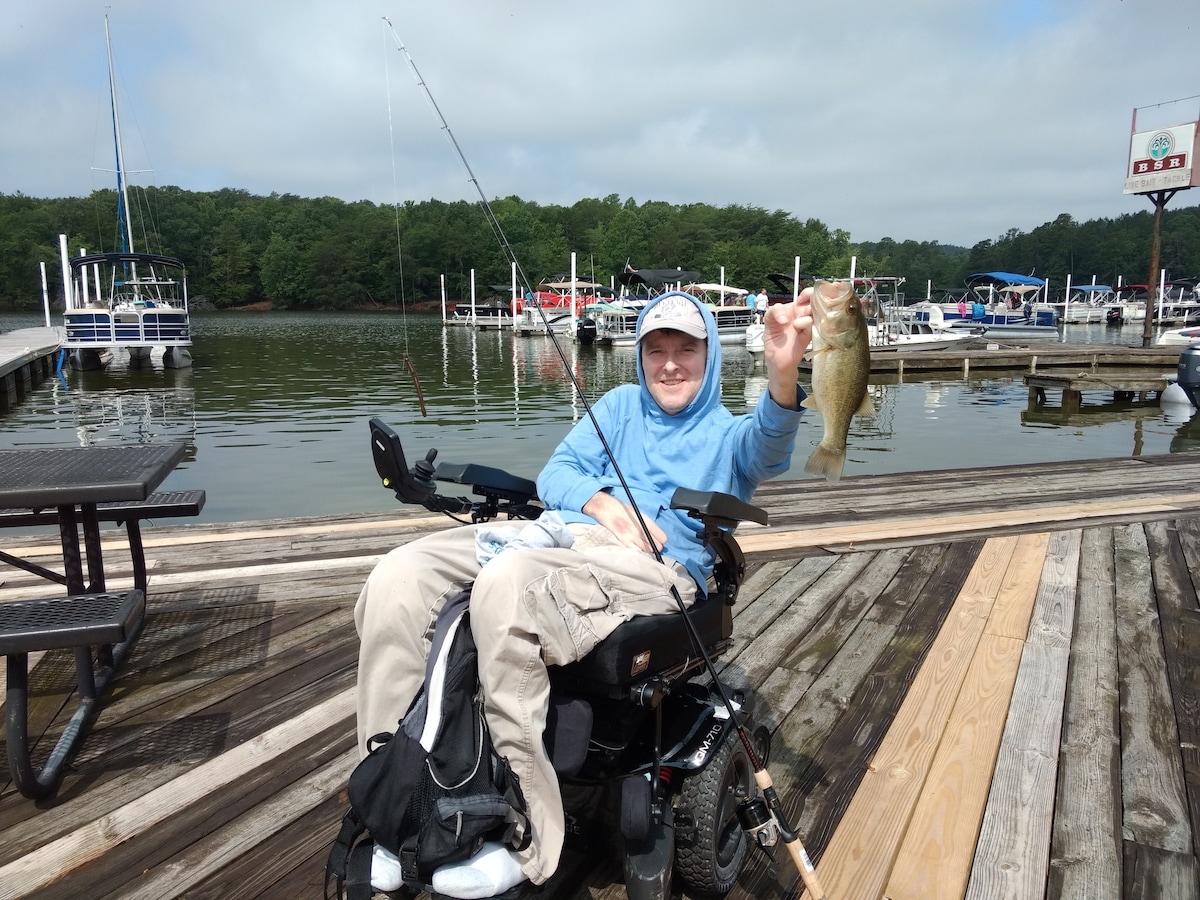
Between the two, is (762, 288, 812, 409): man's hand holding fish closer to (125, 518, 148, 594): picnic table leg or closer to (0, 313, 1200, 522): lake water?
(125, 518, 148, 594): picnic table leg

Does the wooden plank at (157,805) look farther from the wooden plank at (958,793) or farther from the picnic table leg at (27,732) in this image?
the wooden plank at (958,793)

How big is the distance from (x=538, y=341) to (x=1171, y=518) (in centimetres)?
3603

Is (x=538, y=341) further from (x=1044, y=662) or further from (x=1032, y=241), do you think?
(x=1032, y=241)

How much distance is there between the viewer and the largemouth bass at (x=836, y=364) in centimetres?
192

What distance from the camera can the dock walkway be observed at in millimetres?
1914

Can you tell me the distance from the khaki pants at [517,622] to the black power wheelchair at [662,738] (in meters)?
0.07

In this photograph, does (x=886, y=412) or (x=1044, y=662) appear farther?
(x=886, y=412)

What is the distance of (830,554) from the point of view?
4.24m

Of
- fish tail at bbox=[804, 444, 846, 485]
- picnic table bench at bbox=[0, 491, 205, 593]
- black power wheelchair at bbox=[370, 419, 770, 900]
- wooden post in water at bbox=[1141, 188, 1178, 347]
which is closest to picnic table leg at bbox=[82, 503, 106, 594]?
picnic table bench at bbox=[0, 491, 205, 593]

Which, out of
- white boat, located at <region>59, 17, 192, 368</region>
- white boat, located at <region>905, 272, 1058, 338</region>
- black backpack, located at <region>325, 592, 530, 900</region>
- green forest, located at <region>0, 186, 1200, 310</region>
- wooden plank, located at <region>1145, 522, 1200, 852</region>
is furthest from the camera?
green forest, located at <region>0, 186, 1200, 310</region>

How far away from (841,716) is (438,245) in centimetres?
6928

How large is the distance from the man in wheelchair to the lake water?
5.69 meters

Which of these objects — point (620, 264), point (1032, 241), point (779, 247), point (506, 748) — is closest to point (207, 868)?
point (506, 748)

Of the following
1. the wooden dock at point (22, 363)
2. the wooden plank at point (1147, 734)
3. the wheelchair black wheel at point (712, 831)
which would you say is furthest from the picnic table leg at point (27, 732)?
the wooden dock at point (22, 363)
